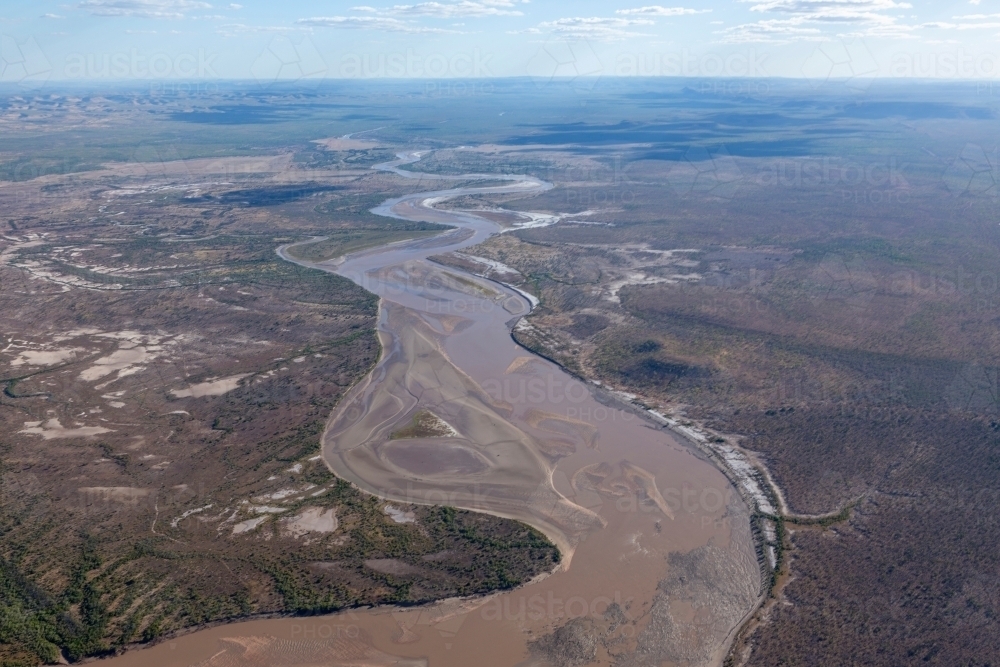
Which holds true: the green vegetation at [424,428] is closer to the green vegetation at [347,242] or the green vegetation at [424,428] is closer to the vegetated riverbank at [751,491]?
the vegetated riverbank at [751,491]

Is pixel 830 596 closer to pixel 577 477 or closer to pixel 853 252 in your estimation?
pixel 577 477

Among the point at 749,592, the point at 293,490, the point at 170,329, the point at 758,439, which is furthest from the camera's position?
the point at 170,329

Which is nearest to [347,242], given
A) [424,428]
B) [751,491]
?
[424,428]

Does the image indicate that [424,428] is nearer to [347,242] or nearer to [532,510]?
[532,510]

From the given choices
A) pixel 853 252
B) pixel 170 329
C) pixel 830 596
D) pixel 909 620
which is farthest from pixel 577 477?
pixel 853 252

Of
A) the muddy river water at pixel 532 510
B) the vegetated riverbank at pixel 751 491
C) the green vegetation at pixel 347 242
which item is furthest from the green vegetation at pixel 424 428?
the green vegetation at pixel 347 242

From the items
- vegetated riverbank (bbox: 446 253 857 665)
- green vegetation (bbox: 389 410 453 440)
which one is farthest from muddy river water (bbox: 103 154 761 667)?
vegetated riverbank (bbox: 446 253 857 665)

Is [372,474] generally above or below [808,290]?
below

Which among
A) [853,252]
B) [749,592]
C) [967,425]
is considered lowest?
[749,592]
